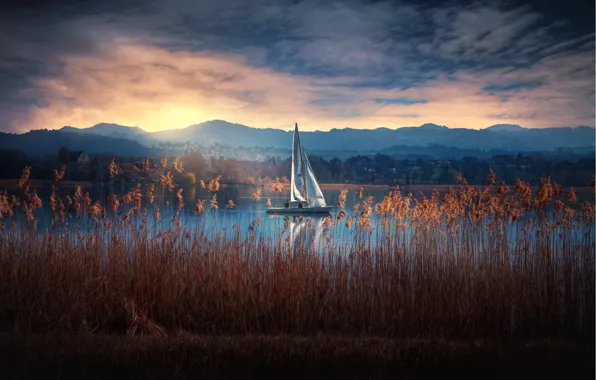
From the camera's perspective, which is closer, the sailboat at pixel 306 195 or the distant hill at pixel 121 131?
the distant hill at pixel 121 131

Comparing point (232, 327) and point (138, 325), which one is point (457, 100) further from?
point (138, 325)

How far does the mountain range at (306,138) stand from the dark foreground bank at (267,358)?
3.60 meters

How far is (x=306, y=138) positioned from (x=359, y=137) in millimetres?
779

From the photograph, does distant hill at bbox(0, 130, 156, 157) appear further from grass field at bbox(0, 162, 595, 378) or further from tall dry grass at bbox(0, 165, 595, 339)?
tall dry grass at bbox(0, 165, 595, 339)

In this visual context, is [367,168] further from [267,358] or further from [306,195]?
[306,195]

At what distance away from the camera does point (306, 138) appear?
779 cm

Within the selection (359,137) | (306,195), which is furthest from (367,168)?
(306,195)

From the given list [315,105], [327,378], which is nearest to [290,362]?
[327,378]

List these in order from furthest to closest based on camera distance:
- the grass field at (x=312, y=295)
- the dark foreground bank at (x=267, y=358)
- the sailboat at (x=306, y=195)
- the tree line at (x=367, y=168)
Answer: the sailboat at (x=306, y=195) → the tree line at (x=367, y=168) → the grass field at (x=312, y=295) → the dark foreground bank at (x=267, y=358)

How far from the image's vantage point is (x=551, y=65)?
5777 mm

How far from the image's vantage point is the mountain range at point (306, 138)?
681cm

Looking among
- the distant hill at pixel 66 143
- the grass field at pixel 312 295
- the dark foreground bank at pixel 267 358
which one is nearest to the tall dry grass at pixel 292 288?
the grass field at pixel 312 295

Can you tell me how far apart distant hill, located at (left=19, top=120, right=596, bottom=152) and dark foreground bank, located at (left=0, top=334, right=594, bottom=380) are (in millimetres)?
3926

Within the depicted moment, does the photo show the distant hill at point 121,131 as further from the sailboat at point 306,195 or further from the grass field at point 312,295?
the sailboat at point 306,195
